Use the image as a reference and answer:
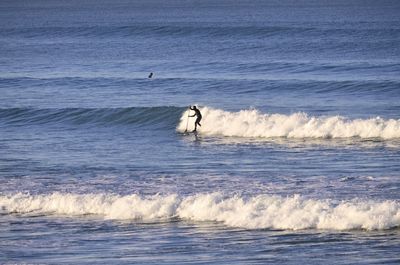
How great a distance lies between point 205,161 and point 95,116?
36.8 ft

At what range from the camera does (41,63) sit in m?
63.8

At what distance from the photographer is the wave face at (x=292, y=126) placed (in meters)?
31.7

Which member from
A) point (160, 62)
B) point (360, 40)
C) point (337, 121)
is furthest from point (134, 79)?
point (360, 40)

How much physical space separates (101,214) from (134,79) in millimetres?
30017

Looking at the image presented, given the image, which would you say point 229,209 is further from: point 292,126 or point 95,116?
point 95,116

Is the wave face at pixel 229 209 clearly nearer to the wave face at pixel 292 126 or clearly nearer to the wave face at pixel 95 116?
the wave face at pixel 292 126

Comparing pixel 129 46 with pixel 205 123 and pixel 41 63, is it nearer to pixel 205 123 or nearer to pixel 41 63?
pixel 41 63

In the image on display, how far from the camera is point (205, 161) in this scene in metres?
27.8

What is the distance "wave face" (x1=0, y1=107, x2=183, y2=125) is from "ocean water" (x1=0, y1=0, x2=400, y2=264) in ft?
0.28

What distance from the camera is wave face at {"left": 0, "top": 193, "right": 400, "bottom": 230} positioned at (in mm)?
19266

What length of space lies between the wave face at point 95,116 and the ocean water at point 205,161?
0.08m

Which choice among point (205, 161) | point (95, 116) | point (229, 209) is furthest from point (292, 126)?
point (229, 209)

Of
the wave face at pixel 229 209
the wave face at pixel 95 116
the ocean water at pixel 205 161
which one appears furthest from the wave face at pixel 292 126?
the wave face at pixel 229 209

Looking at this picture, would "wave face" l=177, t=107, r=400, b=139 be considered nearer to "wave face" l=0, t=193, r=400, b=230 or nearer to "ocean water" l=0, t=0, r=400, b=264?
"ocean water" l=0, t=0, r=400, b=264
